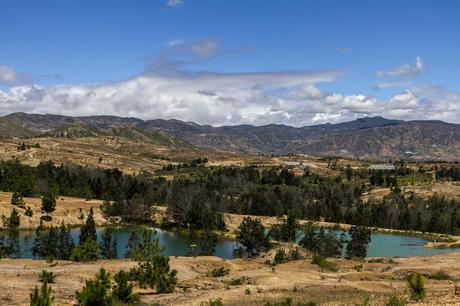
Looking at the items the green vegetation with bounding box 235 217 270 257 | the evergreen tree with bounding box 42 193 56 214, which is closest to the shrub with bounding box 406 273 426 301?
the green vegetation with bounding box 235 217 270 257

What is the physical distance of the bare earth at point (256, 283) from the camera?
47.5 meters

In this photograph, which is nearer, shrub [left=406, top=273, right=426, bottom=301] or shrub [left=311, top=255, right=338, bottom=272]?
shrub [left=406, top=273, right=426, bottom=301]

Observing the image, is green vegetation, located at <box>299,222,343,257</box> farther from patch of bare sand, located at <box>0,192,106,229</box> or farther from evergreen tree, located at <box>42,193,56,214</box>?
evergreen tree, located at <box>42,193,56,214</box>

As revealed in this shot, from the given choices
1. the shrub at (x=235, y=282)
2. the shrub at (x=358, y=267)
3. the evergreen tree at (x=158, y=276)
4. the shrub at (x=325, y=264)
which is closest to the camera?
the evergreen tree at (x=158, y=276)

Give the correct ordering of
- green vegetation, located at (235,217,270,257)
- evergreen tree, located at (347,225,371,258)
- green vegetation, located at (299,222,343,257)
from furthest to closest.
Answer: evergreen tree, located at (347,225,371,258) < green vegetation, located at (299,222,343,257) < green vegetation, located at (235,217,270,257)

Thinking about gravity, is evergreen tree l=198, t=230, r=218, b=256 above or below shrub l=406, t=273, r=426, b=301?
below

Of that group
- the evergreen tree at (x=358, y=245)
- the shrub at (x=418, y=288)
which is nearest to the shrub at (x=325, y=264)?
the shrub at (x=418, y=288)

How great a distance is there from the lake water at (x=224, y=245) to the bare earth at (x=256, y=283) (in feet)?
195

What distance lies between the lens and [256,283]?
6278 cm

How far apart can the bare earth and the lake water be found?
195 feet

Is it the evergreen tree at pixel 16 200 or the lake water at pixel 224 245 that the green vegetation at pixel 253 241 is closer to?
the lake water at pixel 224 245

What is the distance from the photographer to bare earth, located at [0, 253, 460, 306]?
47.5 meters

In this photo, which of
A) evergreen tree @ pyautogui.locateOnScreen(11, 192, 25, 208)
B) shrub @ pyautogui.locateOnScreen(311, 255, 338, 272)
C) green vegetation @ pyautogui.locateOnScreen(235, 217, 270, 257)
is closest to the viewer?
shrub @ pyautogui.locateOnScreen(311, 255, 338, 272)

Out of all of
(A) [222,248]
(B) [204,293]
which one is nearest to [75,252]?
(B) [204,293]
